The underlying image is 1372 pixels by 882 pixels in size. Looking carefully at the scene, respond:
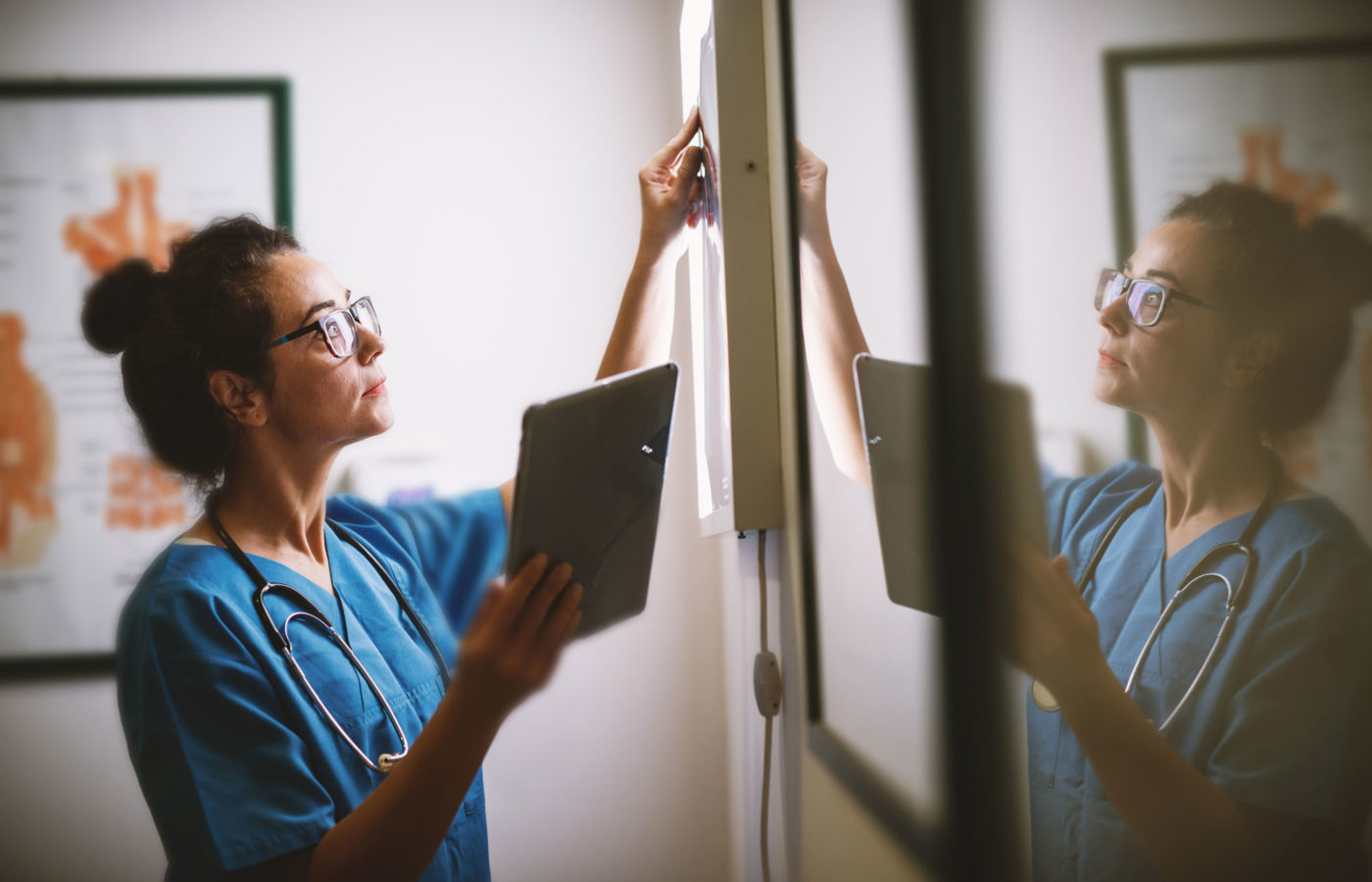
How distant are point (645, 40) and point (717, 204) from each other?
41.3 inches

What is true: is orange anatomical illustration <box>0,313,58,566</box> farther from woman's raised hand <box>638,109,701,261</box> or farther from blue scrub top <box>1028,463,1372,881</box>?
blue scrub top <box>1028,463,1372,881</box>

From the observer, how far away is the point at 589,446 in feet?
2.25

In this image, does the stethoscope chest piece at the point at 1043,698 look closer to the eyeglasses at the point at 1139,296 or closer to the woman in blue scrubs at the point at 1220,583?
the woman in blue scrubs at the point at 1220,583

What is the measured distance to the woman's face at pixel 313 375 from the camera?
1.05m

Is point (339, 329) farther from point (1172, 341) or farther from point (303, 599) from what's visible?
point (1172, 341)

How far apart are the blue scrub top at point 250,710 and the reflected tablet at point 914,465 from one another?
2.15 feet

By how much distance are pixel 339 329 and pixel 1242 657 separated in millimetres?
1067

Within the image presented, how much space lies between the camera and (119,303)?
3.47 ft

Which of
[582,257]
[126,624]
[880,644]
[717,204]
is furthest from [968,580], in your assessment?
[582,257]

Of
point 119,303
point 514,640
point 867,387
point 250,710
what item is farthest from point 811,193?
point 119,303

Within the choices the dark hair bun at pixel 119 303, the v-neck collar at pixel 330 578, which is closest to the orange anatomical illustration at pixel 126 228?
the dark hair bun at pixel 119 303

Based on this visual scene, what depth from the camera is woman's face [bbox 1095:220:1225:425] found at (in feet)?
0.72

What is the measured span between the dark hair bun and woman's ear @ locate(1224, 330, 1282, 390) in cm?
119

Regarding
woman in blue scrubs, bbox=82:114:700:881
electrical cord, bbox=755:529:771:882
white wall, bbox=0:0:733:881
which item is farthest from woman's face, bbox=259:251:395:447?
white wall, bbox=0:0:733:881
